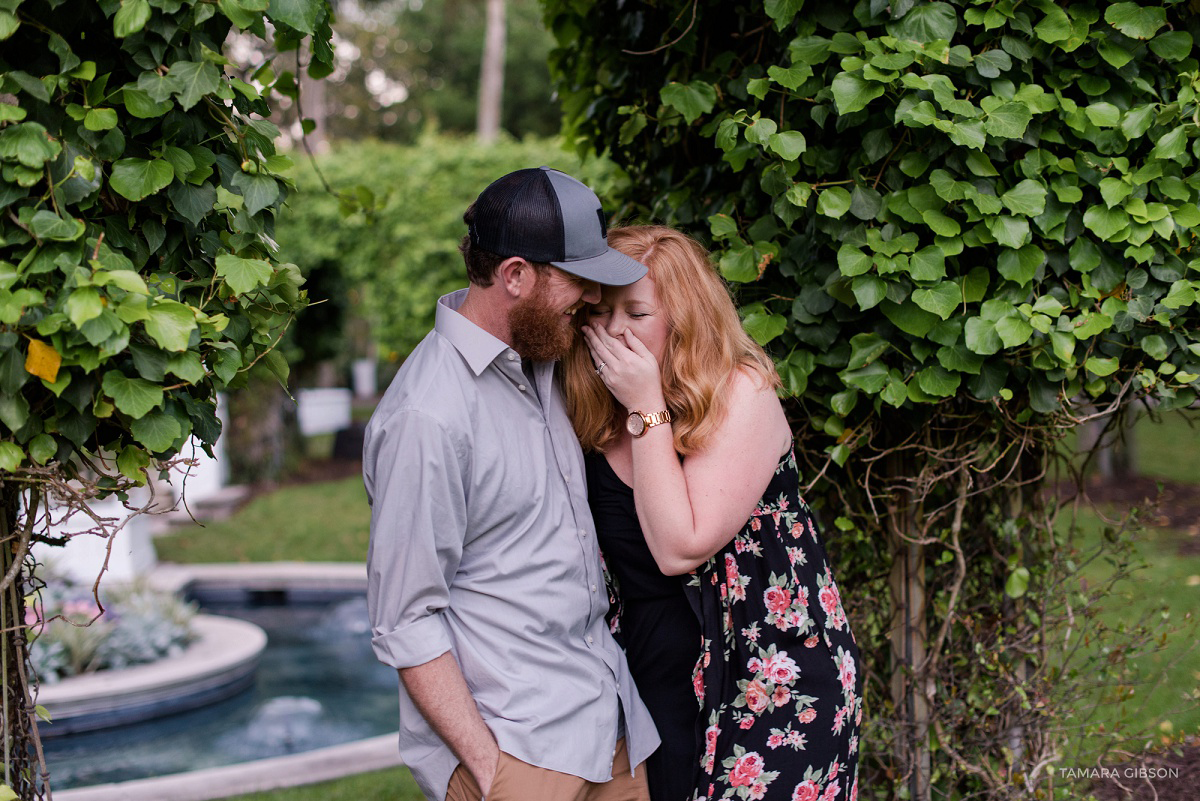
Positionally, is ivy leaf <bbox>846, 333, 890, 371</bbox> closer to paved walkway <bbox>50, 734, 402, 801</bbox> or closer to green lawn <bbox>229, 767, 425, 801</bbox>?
green lawn <bbox>229, 767, 425, 801</bbox>

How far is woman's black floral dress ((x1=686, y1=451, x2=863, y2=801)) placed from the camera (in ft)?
7.06

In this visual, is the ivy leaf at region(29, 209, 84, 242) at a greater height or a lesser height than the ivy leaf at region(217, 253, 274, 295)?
greater

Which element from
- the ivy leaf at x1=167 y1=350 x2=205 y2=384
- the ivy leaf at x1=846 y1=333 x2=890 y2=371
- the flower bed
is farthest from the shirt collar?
the flower bed

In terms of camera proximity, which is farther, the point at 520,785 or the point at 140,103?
the point at 520,785

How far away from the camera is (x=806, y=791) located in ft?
7.09

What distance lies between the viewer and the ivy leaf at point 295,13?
1.70m

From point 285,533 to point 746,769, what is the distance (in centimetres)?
939

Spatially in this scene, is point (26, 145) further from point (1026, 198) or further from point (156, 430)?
point (1026, 198)

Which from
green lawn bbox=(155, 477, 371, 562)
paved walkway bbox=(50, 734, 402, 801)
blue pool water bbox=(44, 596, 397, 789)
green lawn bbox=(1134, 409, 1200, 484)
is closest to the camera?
paved walkway bbox=(50, 734, 402, 801)

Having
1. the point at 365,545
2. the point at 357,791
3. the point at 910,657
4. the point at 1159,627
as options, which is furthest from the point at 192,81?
the point at 365,545

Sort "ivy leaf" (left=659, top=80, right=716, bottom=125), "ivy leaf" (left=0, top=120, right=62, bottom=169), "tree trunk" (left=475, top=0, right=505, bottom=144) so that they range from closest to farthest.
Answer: "ivy leaf" (left=0, top=120, right=62, bottom=169) < "ivy leaf" (left=659, top=80, right=716, bottom=125) < "tree trunk" (left=475, top=0, right=505, bottom=144)

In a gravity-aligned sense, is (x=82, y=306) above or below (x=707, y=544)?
above

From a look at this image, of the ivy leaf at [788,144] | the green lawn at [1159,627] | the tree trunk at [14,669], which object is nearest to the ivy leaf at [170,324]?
the tree trunk at [14,669]

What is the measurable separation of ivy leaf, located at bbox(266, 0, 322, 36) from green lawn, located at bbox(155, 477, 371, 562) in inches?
313
